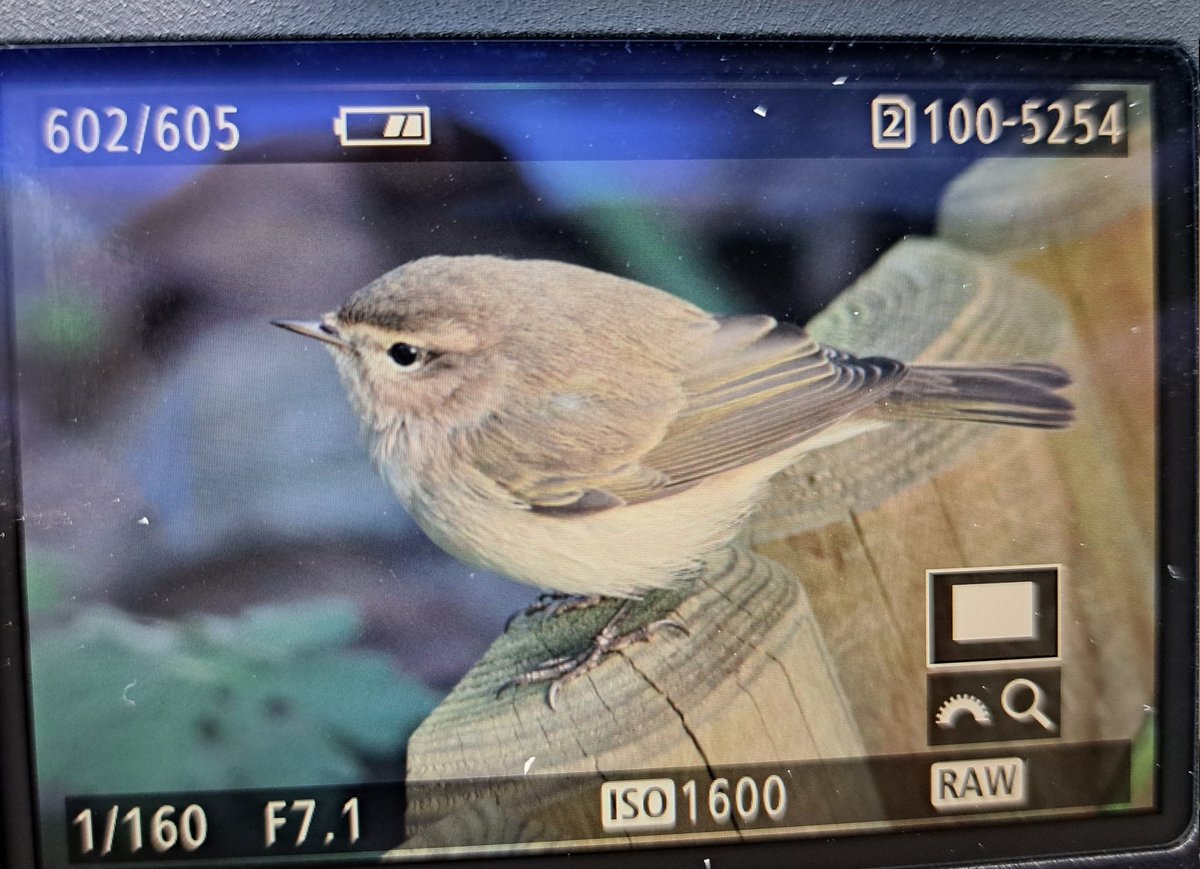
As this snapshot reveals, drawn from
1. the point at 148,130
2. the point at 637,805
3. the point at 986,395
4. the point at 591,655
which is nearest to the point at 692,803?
the point at 637,805

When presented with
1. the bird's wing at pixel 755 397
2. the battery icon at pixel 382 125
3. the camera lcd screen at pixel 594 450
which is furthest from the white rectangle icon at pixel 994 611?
the battery icon at pixel 382 125

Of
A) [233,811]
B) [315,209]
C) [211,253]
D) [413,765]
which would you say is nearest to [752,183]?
[315,209]

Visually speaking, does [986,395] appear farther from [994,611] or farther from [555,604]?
[555,604]

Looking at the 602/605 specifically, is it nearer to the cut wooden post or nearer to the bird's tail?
the cut wooden post

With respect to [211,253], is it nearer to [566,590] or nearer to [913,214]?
[566,590]

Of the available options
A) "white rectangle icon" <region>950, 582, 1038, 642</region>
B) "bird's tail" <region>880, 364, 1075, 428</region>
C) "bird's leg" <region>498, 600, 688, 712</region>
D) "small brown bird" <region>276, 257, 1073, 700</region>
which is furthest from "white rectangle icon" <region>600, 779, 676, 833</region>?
"bird's tail" <region>880, 364, 1075, 428</region>

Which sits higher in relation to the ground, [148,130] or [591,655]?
[148,130]

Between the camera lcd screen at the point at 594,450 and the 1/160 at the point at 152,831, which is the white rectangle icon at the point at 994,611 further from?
the 1/160 at the point at 152,831
